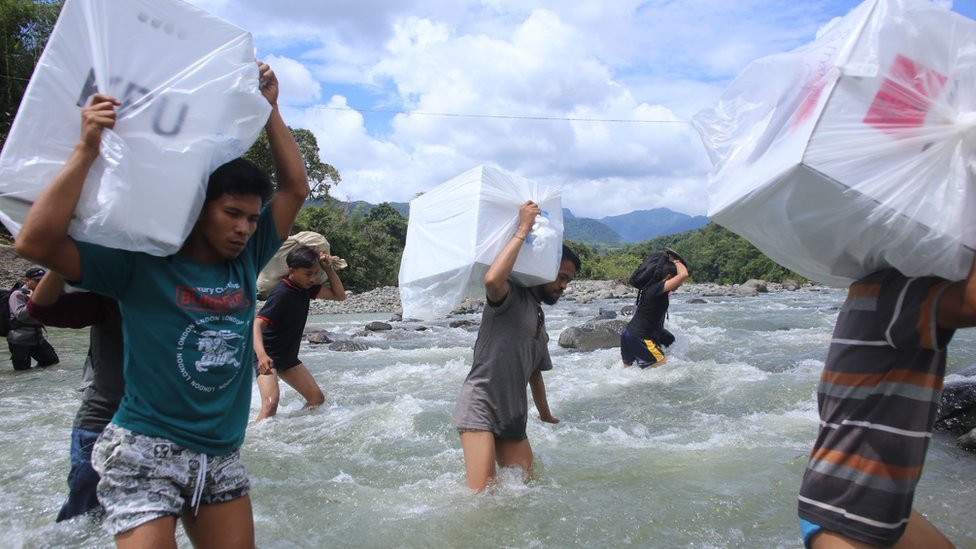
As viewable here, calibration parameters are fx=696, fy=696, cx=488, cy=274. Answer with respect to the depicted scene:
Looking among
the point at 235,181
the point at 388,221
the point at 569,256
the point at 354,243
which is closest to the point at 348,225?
the point at 354,243

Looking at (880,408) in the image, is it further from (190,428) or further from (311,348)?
(311,348)

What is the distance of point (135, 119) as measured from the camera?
199 centimetres

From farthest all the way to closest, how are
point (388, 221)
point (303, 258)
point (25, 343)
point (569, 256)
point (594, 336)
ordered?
point (388, 221) → point (594, 336) → point (25, 343) → point (303, 258) → point (569, 256)

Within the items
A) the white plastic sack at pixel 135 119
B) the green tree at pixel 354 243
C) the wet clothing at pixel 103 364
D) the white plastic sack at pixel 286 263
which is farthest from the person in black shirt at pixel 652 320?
the green tree at pixel 354 243

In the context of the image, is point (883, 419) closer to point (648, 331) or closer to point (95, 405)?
point (95, 405)

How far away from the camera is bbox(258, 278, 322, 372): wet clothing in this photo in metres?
5.59

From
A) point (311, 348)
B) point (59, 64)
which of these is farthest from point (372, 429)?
point (311, 348)

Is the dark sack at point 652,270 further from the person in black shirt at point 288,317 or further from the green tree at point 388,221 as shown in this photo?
the green tree at point 388,221

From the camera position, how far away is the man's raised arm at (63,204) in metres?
1.83

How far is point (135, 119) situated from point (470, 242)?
1.65 meters

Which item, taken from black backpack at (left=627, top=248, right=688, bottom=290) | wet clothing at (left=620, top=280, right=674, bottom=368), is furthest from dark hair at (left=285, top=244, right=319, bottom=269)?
wet clothing at (left=620, top=280, right=674, bottom=368)

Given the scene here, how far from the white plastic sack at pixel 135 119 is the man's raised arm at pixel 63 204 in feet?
0.12

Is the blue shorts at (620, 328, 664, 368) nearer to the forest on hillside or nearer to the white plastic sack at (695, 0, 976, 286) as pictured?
the forest on hillside

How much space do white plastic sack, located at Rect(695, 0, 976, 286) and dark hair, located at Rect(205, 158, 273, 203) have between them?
5.01 feet
